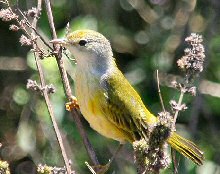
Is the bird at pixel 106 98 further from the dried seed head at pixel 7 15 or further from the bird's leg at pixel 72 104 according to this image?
the dried seed head at pixel 7 15

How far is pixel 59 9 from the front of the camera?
6.69 metres

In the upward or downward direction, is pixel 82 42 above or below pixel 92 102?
above

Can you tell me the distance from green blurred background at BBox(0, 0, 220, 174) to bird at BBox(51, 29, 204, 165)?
3.76 feet

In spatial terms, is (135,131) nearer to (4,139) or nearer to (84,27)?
(84,27)

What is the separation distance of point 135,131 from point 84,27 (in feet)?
4.96

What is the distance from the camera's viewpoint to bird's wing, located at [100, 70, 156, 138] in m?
4.97

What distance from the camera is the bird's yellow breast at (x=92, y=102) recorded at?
4828 millimetres

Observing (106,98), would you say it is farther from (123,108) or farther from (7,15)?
(7,15)

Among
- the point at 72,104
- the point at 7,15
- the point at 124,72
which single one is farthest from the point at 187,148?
the point at 124,72

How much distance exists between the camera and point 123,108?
501 cm

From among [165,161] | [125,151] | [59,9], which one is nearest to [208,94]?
[125,151]

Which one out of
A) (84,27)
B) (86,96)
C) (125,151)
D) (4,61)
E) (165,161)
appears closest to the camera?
(165,161)

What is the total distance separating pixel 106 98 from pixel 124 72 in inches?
70.7

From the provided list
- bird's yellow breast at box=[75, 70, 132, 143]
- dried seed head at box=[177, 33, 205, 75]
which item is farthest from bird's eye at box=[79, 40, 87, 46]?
dried seed head at box=[177, 33, 205, 75]
